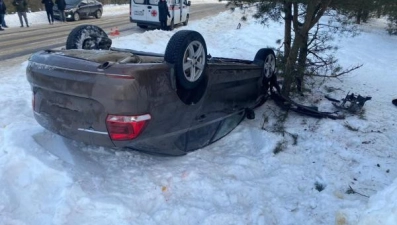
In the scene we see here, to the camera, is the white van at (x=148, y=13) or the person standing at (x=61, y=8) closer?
the white van at (x=148, y=13)

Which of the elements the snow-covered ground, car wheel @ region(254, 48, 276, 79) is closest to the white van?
car wheel @ region(254, 48, 276, 79)

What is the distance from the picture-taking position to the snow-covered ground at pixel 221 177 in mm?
3234

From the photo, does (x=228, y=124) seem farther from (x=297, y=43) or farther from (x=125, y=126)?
(x=297, y=43)

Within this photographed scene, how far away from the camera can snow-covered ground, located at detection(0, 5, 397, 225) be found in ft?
10.6

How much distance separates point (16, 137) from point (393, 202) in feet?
12.6

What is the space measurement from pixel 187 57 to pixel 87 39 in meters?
1.90

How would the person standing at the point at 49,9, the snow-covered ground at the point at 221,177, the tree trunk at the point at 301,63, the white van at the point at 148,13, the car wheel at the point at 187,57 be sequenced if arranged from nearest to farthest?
the snow-covered ground at the point at 221,177
the car wheel at the point at 187,57
the tree trunk at the point at 301,63
the white van at the point at 148,13
the person standing at the point at 49,9

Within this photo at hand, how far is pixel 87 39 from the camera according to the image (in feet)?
16.3

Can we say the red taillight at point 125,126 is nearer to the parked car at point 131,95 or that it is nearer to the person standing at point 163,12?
the parked car at point 131,95

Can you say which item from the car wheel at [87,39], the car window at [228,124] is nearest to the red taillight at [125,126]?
the car window at [228,124]

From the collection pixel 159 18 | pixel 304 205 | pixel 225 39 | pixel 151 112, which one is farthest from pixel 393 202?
pixel 159 18

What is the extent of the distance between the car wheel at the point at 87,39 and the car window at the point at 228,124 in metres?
2.02

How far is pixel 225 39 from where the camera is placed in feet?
46.6

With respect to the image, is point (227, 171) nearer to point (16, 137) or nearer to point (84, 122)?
point (84, 122)
